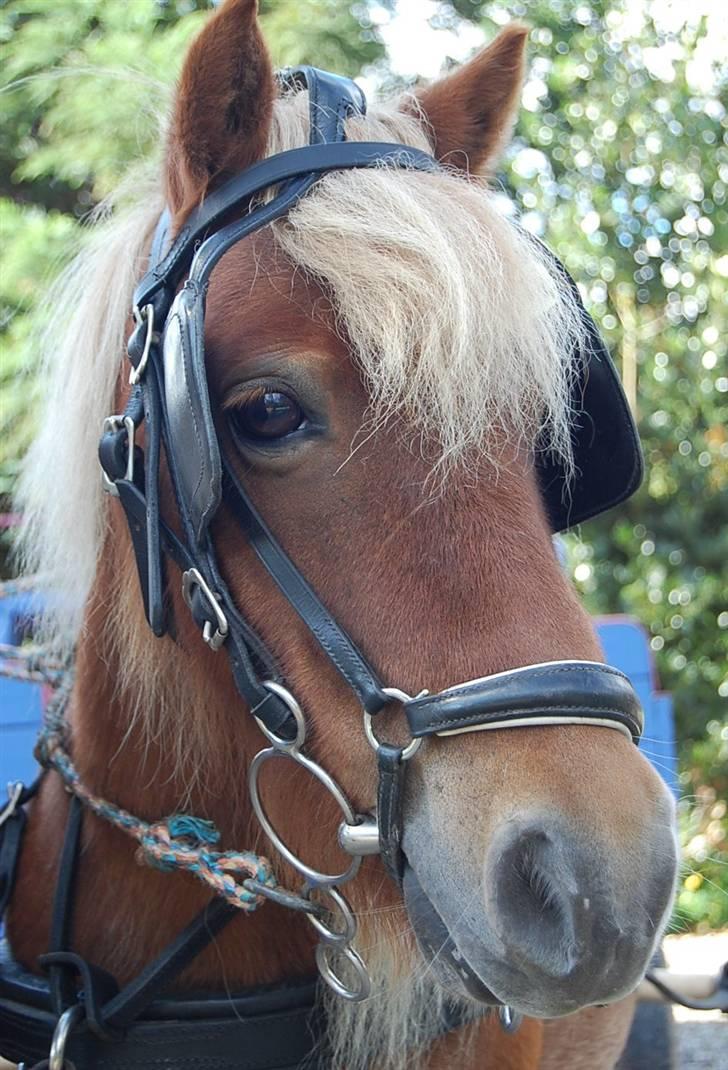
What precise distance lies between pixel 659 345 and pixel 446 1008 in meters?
5.42

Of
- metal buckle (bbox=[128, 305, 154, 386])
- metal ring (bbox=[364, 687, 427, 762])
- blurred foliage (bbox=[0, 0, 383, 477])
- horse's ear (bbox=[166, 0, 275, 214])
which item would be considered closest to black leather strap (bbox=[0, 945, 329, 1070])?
metal ring (bbox=[364, 687, 427, 762])

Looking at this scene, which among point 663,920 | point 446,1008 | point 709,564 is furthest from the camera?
point 709,564

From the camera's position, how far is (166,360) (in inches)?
54.4

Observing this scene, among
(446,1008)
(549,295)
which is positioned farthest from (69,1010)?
(549,295)

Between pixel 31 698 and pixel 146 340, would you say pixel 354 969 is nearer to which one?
pixel 146 340

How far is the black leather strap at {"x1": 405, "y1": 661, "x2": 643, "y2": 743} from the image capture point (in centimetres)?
113

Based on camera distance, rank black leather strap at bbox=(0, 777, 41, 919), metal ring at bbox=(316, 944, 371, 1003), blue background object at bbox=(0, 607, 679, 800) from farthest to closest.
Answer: blue background object at bbox=(0, 607, 679, 800) → black leather strap at bbox=(0, 777, 41, 919) → metal ring at bbox=(316, 944, 371, 1003)

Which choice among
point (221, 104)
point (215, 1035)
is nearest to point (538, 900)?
point (215, 1035)

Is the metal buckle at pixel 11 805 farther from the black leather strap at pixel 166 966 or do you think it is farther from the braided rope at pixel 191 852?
the black leather strap at pixel 166 966

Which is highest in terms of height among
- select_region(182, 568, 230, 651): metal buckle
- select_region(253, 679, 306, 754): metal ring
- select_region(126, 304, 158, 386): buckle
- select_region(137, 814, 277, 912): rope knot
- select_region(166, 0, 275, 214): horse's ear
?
select_region(166, 0, 275, 214): horse's ear

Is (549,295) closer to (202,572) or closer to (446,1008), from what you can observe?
(202,572)

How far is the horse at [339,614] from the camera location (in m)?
1.13

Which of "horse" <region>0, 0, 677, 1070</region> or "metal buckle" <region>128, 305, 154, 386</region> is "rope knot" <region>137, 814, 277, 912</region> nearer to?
"horse" <region>0, 0, 677, 1070</region>

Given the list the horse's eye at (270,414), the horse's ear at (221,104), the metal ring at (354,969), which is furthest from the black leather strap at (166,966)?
the horse's ear at (221,104)
